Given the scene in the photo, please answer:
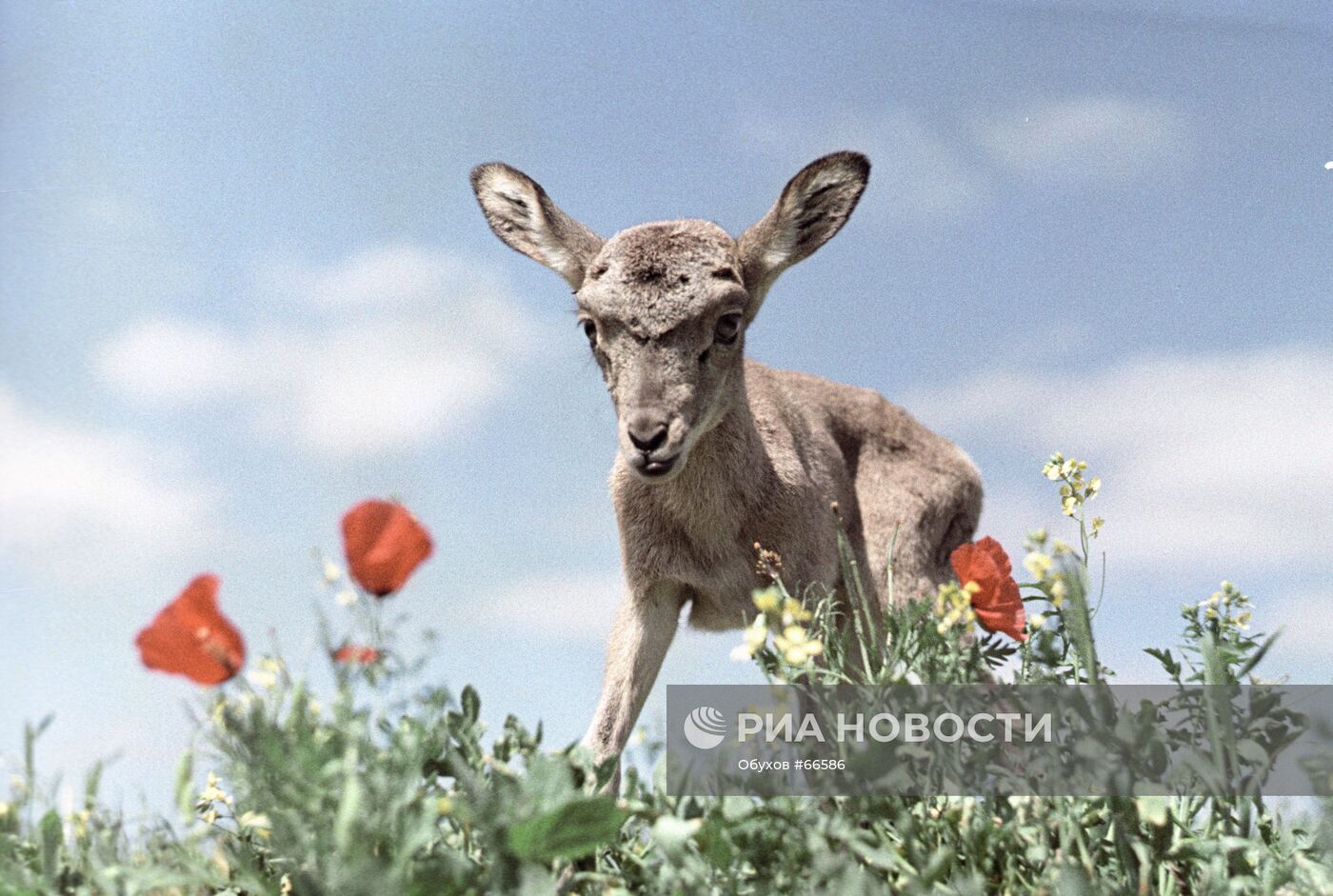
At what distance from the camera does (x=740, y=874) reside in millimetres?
2736

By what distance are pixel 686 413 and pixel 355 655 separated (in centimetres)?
285

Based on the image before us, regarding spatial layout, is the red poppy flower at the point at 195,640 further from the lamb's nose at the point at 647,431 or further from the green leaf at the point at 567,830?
the lamb's nose at the point at 647,431

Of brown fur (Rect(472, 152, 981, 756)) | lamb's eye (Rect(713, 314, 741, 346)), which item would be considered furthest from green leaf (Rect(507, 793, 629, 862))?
lamb's eye (Rect(713, 314, 741, 346))

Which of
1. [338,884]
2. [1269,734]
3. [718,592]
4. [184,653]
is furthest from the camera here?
[718,592]

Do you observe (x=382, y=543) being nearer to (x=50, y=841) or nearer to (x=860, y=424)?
(x=50, y=841)

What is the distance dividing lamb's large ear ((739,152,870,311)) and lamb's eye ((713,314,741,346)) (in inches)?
17.3

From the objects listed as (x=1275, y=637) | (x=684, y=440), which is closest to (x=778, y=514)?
(x=684, y=440)

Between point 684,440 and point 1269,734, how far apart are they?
2.57 meters

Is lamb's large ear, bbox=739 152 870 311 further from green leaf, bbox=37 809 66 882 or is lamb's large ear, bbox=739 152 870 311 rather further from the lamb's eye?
green leaf, bbox=37 809 66 882

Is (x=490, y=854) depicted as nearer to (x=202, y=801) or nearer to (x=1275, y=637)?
(x=202, y=801)

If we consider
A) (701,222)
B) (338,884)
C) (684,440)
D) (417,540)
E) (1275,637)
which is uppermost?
(701,222)

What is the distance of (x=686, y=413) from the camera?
508cm

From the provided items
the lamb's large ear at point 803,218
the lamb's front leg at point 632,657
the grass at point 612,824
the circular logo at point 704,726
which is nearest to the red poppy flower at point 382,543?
the grass at point 612,824

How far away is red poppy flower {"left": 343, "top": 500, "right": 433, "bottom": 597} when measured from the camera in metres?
2.33
